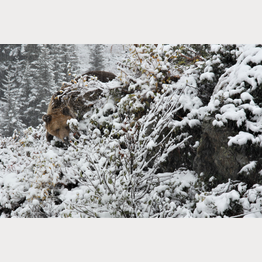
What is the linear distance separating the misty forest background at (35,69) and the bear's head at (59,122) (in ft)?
1.36

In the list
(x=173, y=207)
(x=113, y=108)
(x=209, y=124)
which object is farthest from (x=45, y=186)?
(x=209, y=124)

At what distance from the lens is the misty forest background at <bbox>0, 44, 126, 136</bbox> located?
334cm

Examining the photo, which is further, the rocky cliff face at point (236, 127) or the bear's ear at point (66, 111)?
the bear's ear at point (66, 111)

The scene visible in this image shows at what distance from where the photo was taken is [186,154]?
126 inches

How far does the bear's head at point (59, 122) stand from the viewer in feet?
14.2

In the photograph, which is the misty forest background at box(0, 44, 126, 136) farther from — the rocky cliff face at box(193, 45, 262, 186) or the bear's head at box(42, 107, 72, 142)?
the rocky cliff face at box(193, 45, 262, 186)

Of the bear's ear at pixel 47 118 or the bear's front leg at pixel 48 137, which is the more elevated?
the bear's ear at pixel 47 118

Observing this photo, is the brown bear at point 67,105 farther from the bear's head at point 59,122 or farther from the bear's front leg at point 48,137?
the bear's front leg at point 48,137

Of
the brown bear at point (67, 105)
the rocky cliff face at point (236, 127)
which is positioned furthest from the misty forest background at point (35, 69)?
the rocky cliff face at point (236, 127)

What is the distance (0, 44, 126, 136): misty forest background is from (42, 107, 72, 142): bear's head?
1.36 feet

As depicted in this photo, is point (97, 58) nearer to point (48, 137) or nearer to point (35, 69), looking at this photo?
point (35, 69)

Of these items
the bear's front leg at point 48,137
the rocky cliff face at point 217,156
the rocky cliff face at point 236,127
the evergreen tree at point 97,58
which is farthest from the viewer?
the bear's front leg at point 48,137

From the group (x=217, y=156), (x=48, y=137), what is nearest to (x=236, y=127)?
(x=217, y=156)
